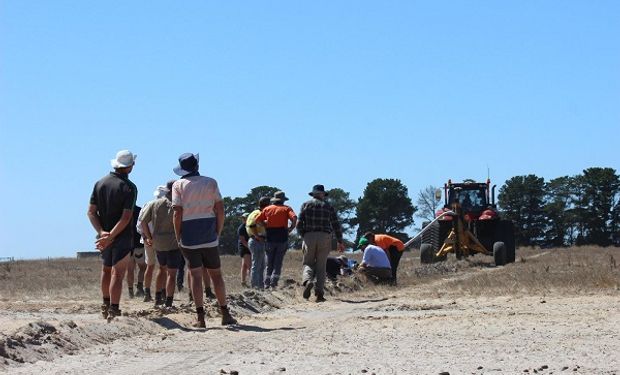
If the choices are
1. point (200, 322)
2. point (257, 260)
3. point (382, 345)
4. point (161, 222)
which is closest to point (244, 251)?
point (257, 260)

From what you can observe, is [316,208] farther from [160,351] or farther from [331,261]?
[160,351]

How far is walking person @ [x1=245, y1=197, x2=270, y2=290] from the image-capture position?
1783cm

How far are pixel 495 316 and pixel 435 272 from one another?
13.6 m

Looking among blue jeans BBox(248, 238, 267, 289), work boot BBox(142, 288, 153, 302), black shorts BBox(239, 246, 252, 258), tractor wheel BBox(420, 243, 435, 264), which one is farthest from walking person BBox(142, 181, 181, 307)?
tractor wheel BBox(420, 243, 435, 264)

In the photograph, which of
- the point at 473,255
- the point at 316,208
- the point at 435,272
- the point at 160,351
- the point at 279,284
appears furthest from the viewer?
the point at 473,255

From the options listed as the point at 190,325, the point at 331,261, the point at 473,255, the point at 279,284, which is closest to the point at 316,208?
the point at 279,284

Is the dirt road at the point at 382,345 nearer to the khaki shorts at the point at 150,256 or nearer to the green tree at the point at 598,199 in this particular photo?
the khaki shorts at the point at 150,256

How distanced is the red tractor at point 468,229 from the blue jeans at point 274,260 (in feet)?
37.5

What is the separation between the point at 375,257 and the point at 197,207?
803 cm

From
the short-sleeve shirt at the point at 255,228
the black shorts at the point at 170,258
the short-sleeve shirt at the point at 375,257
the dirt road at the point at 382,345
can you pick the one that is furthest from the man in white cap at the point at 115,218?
the short-sleeve shirt at the point at 375,257

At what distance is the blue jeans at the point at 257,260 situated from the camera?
59.0ft

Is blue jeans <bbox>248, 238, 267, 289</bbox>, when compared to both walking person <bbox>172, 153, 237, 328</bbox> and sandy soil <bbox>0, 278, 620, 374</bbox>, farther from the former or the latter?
walking person <bbox>172, 153, 237, 328</bbox>

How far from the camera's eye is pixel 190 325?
36.3 feet

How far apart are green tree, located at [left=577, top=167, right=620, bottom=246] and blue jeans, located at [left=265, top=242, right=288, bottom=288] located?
80.2 meters
